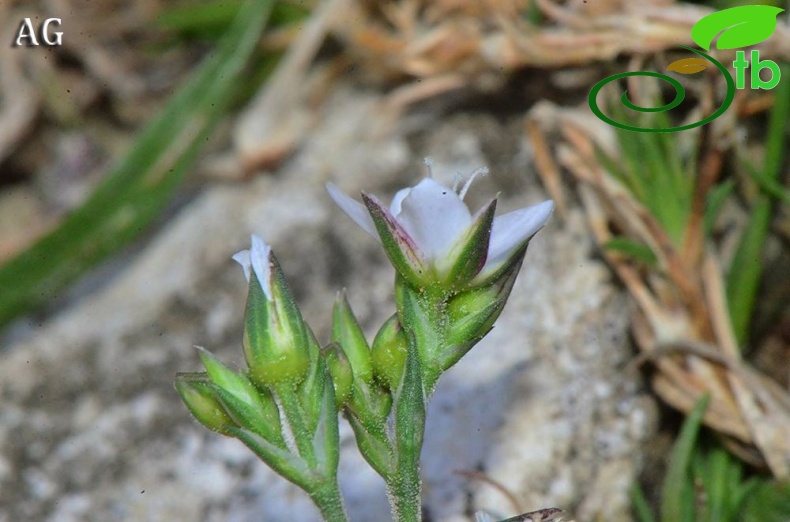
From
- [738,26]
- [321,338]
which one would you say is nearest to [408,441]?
[321,338]

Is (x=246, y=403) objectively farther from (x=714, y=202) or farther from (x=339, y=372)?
(x=714, y=202)

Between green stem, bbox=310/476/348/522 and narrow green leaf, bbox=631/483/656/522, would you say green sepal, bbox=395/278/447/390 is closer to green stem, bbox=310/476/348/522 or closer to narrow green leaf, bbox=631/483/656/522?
green stem, bbox=310/476/348/522

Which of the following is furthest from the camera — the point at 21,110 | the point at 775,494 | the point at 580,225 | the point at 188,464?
the point at 21,110

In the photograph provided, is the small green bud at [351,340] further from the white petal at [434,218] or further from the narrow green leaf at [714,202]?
the narrow green leaf at [714,202]

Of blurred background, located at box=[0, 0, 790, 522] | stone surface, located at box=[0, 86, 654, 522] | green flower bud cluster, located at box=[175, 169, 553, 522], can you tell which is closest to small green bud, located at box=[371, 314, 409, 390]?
green flower bud cluster, located at box=[175, 169, 553, 522]

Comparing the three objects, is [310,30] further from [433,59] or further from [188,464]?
[188,464]

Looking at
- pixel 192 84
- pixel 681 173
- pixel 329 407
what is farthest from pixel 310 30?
pixel 329 407

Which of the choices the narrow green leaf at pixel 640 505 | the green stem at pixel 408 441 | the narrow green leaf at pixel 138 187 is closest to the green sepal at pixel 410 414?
the green stem at pixel 408 441

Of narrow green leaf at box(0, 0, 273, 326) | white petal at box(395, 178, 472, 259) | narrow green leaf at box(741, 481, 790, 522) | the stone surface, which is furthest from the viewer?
narrow green leaf at box(0, 0, 273, 326)
